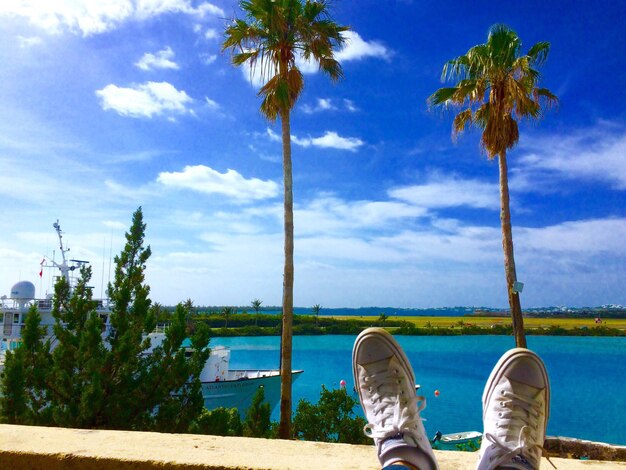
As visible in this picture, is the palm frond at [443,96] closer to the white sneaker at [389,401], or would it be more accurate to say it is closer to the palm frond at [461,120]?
the palm frond at [461,120]

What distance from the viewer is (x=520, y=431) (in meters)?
1.74

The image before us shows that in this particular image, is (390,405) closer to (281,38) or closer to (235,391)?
(281,38)

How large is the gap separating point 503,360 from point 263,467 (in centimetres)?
105

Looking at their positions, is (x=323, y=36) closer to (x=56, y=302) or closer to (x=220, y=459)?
(x=56, y=302)

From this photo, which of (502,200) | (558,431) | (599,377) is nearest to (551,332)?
(599,377)

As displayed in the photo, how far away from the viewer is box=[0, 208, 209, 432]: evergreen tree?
22.0ft

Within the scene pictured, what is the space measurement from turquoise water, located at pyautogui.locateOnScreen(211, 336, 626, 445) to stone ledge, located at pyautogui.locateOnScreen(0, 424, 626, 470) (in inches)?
523

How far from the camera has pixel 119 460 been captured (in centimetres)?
166

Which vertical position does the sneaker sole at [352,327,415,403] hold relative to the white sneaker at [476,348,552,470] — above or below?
above

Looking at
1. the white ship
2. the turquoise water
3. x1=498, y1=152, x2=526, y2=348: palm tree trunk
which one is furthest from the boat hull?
x1=498, y1=152, x2=526, y2=348: palm tree trunk

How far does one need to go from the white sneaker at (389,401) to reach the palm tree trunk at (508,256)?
7.97 m

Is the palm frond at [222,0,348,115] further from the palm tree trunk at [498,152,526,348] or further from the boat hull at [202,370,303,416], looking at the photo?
the boat hull at [202,370,303,416]

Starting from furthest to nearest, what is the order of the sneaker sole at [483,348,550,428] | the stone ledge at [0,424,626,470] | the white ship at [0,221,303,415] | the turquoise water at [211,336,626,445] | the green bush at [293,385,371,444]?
the turquoise water at [211,336,626,445] < the white ship at [0,221,303,415] < the green bush at [293,385,371,444] < the sneaker sole at [483,348,550,428] < the stone ledge at [0,424,626,470]

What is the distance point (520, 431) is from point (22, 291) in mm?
20629
